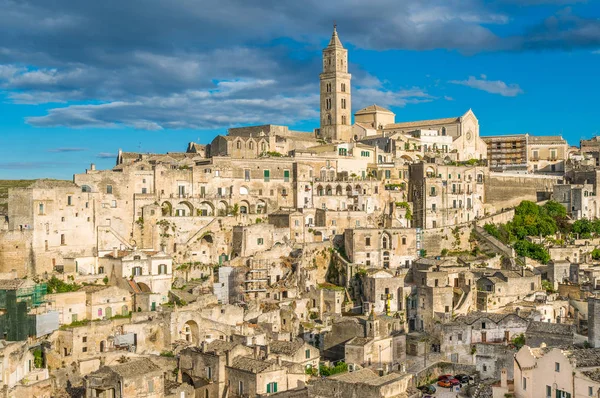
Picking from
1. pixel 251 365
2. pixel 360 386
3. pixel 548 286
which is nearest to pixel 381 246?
pixel 548 286

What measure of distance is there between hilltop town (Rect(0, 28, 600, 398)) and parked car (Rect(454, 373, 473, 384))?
28cm

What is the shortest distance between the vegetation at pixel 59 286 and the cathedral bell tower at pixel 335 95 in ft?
120

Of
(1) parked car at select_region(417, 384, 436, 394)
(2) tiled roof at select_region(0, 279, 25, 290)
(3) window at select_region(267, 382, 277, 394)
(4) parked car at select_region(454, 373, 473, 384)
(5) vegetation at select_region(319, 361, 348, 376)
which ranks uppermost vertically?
(2) tiled roof at select_region(0, 279, 25, 290)

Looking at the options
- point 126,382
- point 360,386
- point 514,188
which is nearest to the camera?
point 360,386

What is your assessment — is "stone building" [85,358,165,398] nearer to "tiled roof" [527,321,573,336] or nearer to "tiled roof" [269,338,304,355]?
"tiled roof" [269,338,304,355]

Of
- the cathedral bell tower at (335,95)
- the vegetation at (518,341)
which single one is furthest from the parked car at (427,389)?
the cathedral bell tower at (335,95)

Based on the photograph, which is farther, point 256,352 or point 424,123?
point 424,123

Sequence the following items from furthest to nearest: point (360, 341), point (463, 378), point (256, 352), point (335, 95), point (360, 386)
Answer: point (335, 95)
point (360, 341)
point (463, 378)
point (256, 352)
point (360, 386)

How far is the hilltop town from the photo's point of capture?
36.4 metres

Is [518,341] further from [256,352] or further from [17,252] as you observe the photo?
[17,252]

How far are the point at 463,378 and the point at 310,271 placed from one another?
1599 centimetres

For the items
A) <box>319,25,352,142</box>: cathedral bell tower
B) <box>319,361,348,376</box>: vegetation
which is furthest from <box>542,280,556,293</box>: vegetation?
<box>319,25,352,142</box>: cathedral bell tower

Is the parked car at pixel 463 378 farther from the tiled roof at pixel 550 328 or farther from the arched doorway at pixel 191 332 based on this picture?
the arched doorway at pixel 191 332

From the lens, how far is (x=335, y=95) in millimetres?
76750
